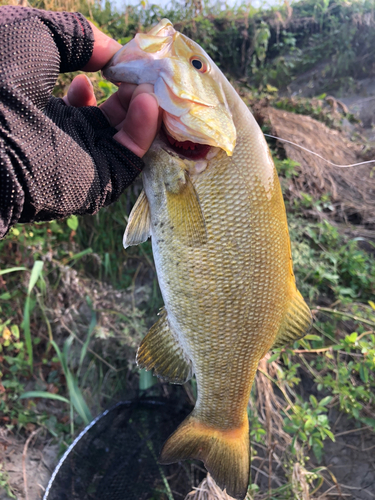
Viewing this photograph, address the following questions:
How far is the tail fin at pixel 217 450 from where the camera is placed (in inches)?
53.6

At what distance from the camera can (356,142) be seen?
4.79m

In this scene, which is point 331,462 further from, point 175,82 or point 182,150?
point 175,82

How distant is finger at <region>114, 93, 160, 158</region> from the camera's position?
118 cm

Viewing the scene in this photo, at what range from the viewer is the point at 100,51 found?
1.31 m

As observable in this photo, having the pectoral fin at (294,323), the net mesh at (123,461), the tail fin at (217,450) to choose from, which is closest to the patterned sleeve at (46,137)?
the pectoral fin at (294,323)

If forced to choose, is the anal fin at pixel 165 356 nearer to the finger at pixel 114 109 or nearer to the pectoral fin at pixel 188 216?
the pectoral fin at pixel 188 216

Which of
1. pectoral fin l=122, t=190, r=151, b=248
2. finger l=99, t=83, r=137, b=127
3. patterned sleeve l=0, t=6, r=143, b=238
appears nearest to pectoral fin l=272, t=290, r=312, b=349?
pectoral fin l=122, t=190, r=151, b=248

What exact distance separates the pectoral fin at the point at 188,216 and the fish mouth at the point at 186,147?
0.32ft

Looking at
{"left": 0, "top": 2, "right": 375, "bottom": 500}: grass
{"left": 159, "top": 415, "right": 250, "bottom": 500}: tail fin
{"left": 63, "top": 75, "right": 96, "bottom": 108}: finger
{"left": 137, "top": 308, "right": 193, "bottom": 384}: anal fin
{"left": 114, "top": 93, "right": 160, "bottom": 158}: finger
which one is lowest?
{"left": 0, "top": 2, "right": 375, "bottom": 500}: grass

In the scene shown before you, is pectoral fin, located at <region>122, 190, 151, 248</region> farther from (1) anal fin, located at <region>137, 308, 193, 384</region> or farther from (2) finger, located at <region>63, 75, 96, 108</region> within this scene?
(2) finger, located at <region>63, 75, 96, 108</region>

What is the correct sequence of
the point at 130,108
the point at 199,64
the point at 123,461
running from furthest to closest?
the point at 123,461, the point at 199,64, the point at 130,108

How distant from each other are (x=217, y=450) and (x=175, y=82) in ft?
5.29

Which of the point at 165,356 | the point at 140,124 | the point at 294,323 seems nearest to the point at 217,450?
the point at 165,356

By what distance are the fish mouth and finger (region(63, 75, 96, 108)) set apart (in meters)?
0.58
